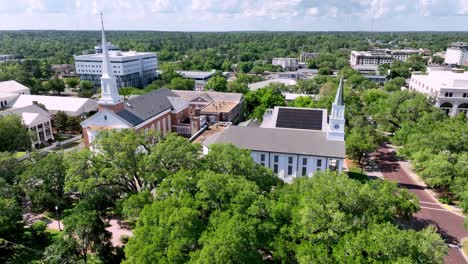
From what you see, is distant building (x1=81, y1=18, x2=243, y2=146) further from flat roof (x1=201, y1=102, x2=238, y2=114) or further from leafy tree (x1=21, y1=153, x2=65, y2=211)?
leafy tree (x1=21, y1=153, x2=65, y2=211)

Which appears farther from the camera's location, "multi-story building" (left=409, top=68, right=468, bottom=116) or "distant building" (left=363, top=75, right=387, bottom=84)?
"distant building" (left=363, top=75, right=387, bottom=84)

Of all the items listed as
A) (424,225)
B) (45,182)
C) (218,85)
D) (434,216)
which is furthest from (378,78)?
(45,182)

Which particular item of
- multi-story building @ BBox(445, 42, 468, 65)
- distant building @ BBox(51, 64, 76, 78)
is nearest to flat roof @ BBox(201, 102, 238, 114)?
distant building @ BBox(51, 64, 76, 78)

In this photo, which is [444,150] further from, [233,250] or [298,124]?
[233,250]

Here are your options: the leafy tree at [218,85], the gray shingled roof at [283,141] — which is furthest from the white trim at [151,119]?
the leafy tree at [218,85]

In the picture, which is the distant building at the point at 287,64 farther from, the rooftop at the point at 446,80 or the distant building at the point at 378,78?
the rooftop at the point at 446,80

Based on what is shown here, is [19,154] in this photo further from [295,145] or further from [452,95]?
[452,95]
